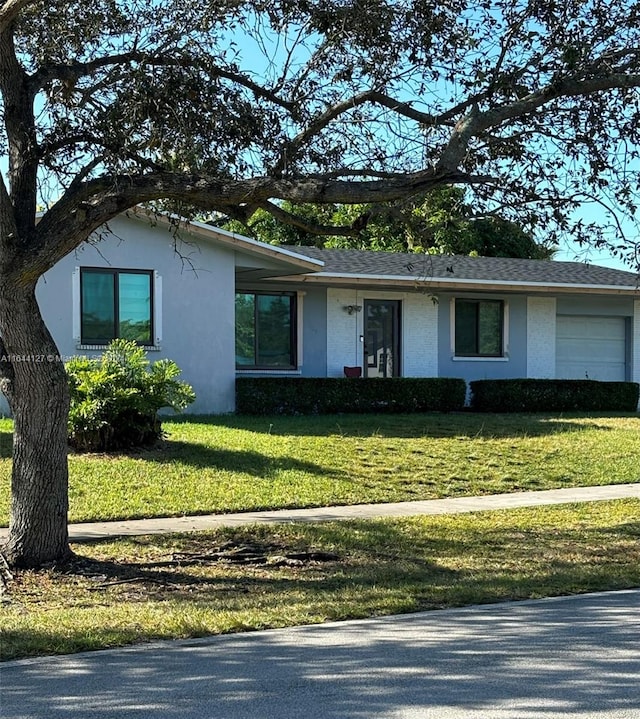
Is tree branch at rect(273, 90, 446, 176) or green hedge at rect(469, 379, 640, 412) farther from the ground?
tree branch at rect(273, 90, 446, 176)

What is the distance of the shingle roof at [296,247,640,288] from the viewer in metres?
22.5

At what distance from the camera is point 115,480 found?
43.0 ft

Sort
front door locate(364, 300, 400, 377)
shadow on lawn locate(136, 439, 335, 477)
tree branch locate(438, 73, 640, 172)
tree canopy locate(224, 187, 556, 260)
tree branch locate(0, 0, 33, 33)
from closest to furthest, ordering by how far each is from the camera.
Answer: tree branch locate(0, 0, 33, 33) → tree branch locate(438, 73, 640, 172) → tree canopy locate(224, 187, 556, 260) → shadow on lawn locate(136, 439, 335, 477) → front door locate(364, 300, 400, 377)

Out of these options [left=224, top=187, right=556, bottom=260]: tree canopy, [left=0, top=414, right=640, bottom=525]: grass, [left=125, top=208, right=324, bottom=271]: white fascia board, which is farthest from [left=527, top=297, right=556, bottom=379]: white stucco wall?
[left=224, top=187, right=556, bottom=260]: tree canopy

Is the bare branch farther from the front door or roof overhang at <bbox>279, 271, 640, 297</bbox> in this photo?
the front door

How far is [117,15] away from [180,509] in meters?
6.07

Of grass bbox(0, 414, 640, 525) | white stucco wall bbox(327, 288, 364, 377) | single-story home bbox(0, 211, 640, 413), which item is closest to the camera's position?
grass bbox(0, 414, 640, 525)

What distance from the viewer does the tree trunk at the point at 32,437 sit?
29.6ft

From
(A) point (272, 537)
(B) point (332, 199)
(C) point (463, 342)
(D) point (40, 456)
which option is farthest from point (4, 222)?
(C) point (463, 342)

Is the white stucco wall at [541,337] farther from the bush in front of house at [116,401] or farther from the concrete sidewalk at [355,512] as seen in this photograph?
the bush in front of house at [116,401]

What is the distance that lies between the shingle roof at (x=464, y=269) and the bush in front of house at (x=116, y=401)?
723cm

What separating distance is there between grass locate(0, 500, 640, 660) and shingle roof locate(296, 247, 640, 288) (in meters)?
10.8

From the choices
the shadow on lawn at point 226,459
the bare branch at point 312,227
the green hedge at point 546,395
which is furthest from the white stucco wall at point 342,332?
the bare branch at point 312,227

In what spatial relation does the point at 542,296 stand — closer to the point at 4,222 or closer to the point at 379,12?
the point at 379,12
